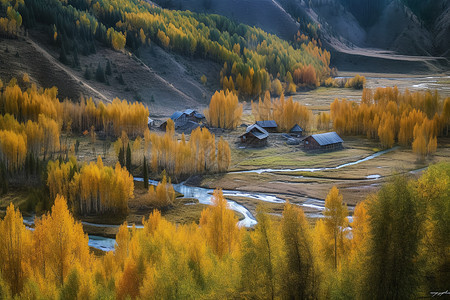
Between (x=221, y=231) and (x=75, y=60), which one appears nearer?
(x=221, y=231)

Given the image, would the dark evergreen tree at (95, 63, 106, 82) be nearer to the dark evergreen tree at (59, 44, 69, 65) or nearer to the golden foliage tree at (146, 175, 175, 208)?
the dark evergreen tree at (59, 44, 69, 65)

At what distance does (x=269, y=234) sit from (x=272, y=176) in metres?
53.5

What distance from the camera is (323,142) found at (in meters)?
95.8

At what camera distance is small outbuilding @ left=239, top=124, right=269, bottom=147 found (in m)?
101

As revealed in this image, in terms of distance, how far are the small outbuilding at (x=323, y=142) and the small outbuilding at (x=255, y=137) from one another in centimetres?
949

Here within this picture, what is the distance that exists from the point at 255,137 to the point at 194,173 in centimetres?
2510

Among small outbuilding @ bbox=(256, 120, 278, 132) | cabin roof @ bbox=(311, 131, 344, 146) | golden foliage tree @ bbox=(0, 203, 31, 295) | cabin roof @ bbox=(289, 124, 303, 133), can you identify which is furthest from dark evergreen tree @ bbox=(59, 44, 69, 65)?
golden foliage tree @ bbox=(0, 203, 31, 295)

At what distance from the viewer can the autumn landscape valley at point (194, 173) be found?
26672 millimetres

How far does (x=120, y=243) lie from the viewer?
44.0m

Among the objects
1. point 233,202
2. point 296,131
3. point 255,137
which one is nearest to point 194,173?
point 233,202

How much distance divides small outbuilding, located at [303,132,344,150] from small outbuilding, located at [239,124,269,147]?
31.1ft

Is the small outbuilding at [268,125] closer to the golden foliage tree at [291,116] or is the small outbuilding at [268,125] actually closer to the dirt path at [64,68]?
the golden foliage tree at [291,116]

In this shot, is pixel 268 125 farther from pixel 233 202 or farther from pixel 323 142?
pixel 233 202

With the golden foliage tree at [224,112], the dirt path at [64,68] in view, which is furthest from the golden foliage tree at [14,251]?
the dirt path at [64,68]
